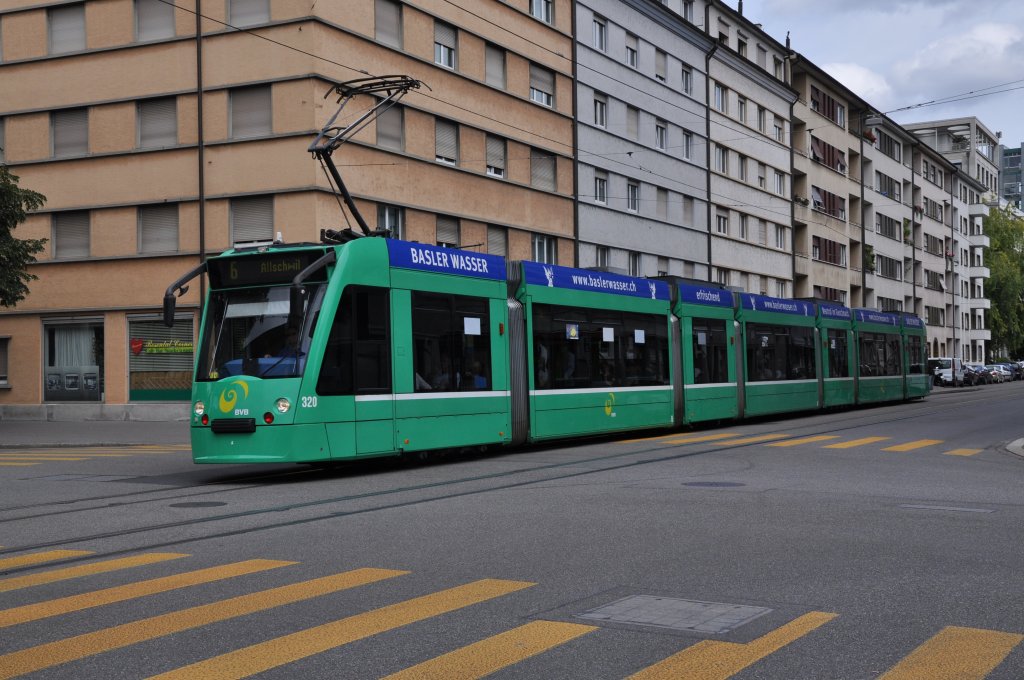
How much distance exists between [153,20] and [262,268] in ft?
65.6

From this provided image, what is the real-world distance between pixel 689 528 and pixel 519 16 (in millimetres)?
30647

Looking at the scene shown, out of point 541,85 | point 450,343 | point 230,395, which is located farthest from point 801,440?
point 541,85

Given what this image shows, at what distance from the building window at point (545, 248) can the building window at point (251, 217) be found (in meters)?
10.7

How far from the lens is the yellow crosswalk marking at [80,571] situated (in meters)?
7.29

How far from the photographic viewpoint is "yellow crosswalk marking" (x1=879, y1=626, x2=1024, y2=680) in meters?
4.85

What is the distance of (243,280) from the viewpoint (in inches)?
576

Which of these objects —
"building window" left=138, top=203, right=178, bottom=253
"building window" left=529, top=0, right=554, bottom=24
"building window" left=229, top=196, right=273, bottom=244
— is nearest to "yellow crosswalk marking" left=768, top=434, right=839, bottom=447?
"building window" left=229, top=196, right=273, bottom=244

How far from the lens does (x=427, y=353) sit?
622 inches

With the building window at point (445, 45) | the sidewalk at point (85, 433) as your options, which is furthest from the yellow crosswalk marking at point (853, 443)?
the building window at point (445, 45)

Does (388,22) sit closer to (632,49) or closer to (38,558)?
(632,49)

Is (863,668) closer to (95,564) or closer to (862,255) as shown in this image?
(95,564)

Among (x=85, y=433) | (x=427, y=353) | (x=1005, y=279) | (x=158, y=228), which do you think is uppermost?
(x=1005, y=279)

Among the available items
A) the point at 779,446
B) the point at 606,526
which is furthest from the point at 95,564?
→ the point at 779,446

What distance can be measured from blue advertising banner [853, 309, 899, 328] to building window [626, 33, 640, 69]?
13.8 metres
